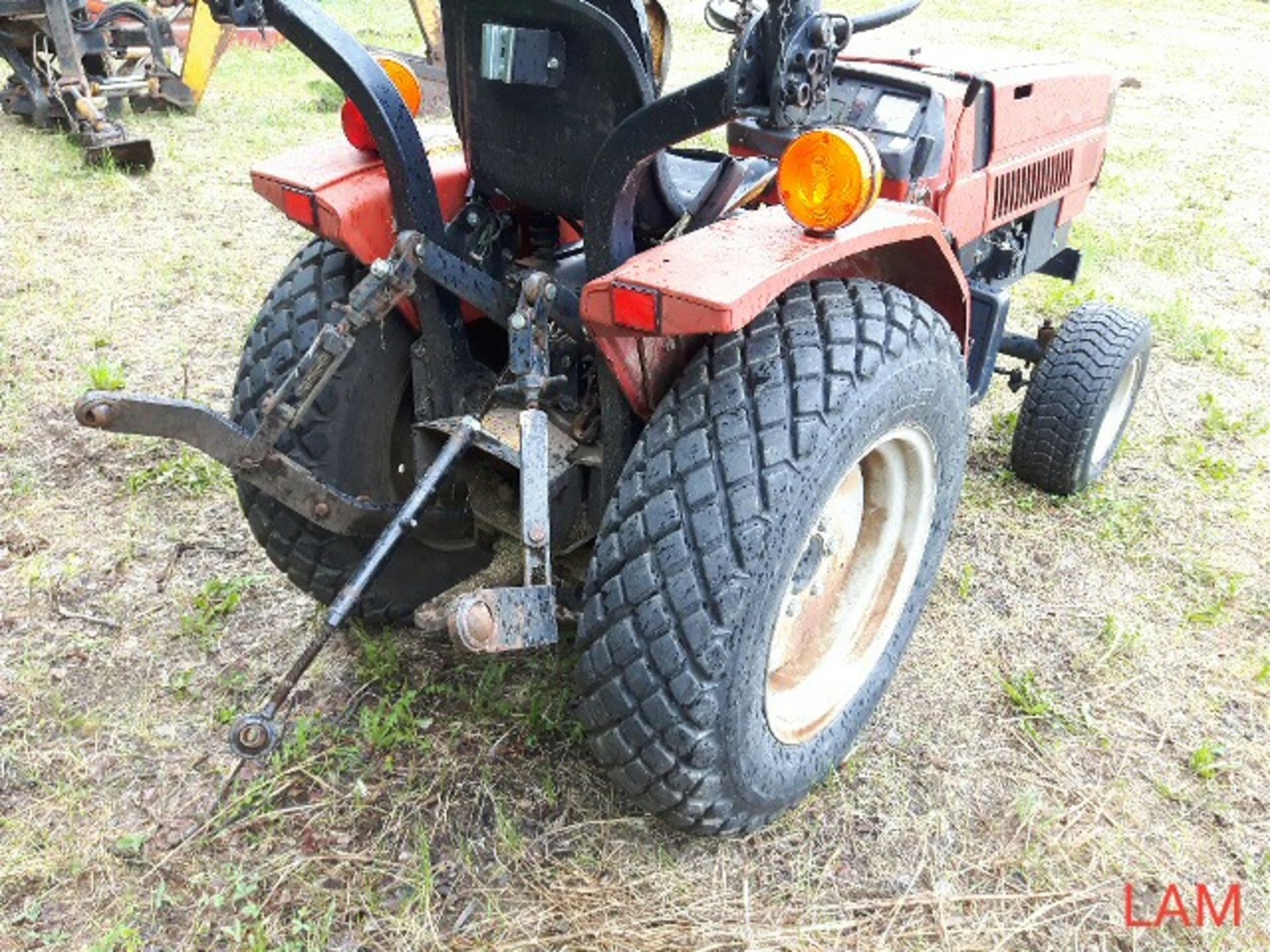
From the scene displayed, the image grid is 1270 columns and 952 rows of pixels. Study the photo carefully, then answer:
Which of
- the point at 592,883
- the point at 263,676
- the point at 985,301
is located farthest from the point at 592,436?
the point at 985,301

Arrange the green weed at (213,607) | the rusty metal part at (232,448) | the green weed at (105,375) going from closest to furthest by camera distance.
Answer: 1. the rusty metal part at (232,448)
2. the green weed at (213,607)
3. the green weed at (105,375)

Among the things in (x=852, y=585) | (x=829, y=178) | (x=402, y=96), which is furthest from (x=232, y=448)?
(x=852, y=585)

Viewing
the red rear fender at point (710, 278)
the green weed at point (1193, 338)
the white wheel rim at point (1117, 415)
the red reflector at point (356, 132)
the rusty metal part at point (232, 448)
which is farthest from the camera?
the green weed at point (1193, 338)

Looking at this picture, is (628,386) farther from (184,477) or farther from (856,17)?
(184,477)

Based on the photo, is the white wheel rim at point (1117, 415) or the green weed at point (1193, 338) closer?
the white wheel rim at point (1117, 415)

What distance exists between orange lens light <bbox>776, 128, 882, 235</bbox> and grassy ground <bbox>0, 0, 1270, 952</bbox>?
123cm

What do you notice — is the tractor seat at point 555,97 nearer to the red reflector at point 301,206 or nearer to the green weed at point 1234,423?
the red reflector at point 301,206

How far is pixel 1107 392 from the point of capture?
3215 mm

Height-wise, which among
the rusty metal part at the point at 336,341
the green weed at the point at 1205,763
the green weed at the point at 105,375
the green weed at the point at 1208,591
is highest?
the rusty metal part at the point at 336,341

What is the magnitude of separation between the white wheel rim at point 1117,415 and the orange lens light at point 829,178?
2.06 m

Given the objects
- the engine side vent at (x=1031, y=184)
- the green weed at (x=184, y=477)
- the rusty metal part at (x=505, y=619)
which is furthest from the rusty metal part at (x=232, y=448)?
the engine side vent at (x=1031, y=184)

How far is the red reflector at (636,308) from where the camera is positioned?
5.31 ft

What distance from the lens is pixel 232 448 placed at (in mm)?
1945

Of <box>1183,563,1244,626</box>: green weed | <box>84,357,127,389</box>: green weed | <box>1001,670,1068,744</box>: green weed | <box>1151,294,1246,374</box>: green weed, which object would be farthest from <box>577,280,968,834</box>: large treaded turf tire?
<box>1151,294,1246,374</box>: green weed
